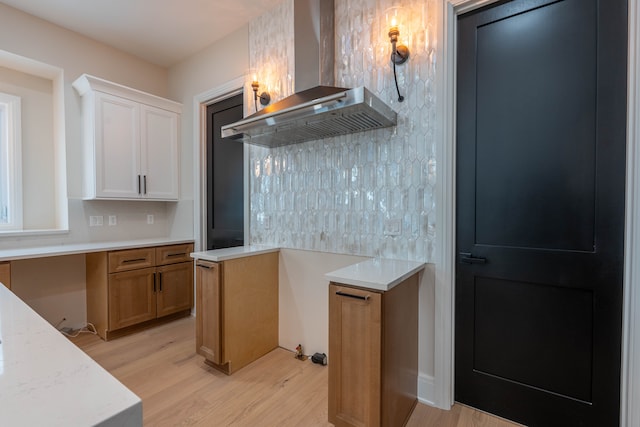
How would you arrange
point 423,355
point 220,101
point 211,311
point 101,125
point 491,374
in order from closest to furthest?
point 491,374 < point 423,355 < point 211,311 < point 101,125 < point 220,101

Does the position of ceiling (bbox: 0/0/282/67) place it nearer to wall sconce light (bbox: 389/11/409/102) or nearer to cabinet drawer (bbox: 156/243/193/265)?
wall sconce light (bbox: 389/11/409/102)

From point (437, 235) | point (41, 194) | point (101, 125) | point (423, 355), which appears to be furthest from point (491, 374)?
point (41, 194)

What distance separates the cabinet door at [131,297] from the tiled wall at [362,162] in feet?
4.18

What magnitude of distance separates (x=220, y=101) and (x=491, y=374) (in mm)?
3353

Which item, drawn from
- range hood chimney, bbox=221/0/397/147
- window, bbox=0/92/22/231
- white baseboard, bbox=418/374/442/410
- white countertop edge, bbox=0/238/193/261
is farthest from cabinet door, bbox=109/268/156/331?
white baseboard, bbox=418/374/442/410

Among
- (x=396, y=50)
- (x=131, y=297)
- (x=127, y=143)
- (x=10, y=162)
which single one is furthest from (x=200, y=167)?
(x=396, y=50)

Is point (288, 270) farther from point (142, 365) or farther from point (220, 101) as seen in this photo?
point (220, 101)

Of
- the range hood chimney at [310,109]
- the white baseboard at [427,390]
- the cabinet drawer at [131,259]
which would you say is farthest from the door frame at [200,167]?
the white baseboard at [427,390]

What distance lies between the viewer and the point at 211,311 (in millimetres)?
2168

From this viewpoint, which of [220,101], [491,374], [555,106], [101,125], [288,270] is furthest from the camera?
[220,101]

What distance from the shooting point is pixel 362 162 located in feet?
6.97

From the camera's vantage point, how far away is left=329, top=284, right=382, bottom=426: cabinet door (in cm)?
143

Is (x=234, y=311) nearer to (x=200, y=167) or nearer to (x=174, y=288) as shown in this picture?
(x=174, y=288)

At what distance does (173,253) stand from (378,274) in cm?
245
